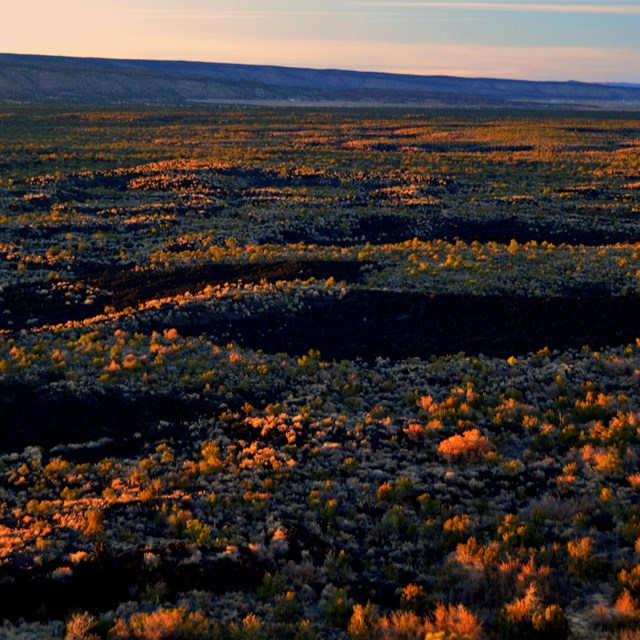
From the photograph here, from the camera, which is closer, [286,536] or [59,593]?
[59,593]

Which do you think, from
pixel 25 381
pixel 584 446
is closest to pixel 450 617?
pixel 584 446

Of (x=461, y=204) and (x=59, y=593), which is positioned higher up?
(x=461, y=204)

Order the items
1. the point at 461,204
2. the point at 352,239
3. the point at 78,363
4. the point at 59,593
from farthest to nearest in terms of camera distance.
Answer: the point at 461,204 < the point at 352,239 < the point at 78,363 < the point at 59,593

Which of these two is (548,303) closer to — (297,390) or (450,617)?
Result: (297,390)

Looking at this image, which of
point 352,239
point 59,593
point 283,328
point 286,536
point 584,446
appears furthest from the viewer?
point 352,239

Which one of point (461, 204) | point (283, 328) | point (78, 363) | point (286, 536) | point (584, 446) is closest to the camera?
point (286, 536)

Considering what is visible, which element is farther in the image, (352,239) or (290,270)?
(352,239)

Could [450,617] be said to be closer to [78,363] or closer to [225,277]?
[78,363]

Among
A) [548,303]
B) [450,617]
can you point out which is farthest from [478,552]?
[548,303]

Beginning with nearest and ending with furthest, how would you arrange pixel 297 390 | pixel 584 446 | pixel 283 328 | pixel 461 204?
pixel 584 446 < pixel 297 390 < pixel 283 328 < pixel 461 204
